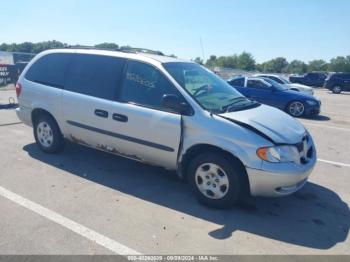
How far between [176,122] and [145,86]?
754 mm

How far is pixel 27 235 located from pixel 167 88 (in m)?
2.37

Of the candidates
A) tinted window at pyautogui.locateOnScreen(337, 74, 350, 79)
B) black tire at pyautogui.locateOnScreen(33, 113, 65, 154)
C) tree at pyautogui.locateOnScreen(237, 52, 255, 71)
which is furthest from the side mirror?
tree at pyautogui.locateOnScreen(237, 52, 255, 71)

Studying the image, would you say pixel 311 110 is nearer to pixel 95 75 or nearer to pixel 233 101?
pixel 233 101

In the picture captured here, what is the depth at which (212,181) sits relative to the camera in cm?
416

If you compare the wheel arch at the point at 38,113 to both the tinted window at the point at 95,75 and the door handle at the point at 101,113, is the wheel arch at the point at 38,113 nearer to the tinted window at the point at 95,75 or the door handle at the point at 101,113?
the tinted window at the point at 95,75

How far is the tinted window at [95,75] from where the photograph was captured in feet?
16.0

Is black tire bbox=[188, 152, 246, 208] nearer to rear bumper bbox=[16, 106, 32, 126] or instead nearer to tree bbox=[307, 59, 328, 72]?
rear bumper bbox=[16, 106, 32, 126]

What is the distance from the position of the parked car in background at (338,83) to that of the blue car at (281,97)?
16.8 metres

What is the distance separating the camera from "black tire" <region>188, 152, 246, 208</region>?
3.98m

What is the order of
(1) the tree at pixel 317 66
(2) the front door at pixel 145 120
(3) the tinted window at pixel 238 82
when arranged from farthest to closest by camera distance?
(1) the tree at pixel 317 66, (3) the tinted window at pixel 238 82, (2) the front door at pixel 145 120

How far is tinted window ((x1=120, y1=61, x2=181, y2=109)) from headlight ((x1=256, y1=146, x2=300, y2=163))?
128cm

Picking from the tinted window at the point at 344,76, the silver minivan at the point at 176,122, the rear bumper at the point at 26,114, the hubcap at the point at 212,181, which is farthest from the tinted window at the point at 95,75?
the tinted window at the point at 344,76


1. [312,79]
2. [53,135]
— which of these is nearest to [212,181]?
[53,135]

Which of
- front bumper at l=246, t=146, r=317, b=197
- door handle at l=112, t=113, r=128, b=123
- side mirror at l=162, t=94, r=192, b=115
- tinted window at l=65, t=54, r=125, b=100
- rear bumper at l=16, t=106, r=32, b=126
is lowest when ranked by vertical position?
front bumper at l=246, t=146, r=317, b=197
